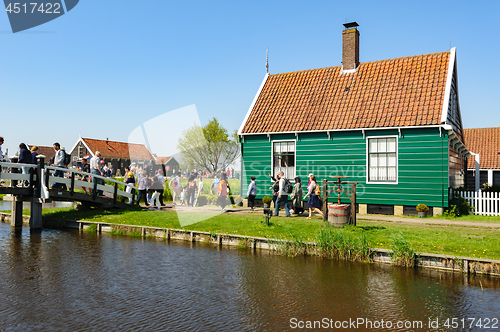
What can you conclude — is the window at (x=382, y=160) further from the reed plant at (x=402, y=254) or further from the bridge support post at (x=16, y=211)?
the bridge support post at (x=16, y=211)

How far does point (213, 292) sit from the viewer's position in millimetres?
7402

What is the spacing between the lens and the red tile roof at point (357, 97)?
53.8 ft

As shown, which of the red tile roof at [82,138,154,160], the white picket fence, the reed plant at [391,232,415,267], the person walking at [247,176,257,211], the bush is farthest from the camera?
the red tile roof at [82,138,154,160]

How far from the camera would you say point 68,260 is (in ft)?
32.4

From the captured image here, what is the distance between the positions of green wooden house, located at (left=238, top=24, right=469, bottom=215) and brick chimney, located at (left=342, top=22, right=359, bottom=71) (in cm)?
5

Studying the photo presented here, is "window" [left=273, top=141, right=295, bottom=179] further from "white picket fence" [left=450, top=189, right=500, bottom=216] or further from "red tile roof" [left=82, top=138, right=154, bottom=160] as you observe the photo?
"red tile roof" [left=82, top=138, right=154, bottom=160]

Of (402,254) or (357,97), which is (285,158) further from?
(402,254)

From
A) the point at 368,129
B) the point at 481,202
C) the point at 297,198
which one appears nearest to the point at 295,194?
the point at 297,198

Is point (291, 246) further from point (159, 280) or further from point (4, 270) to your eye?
point (4, 270)

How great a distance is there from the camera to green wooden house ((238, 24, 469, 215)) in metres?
15.9

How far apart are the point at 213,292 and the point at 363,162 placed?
11.4 metres

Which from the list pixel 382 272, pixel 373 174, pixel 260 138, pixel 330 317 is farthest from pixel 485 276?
pixel 260 138

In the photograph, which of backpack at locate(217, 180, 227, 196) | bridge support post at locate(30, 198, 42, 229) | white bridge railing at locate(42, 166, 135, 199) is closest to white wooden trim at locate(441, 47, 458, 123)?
backpack at locate(217, 180, 227, 196)

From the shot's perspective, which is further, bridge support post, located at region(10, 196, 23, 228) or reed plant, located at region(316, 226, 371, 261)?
bridge support post, located at region(10, 196, 23, 228)
